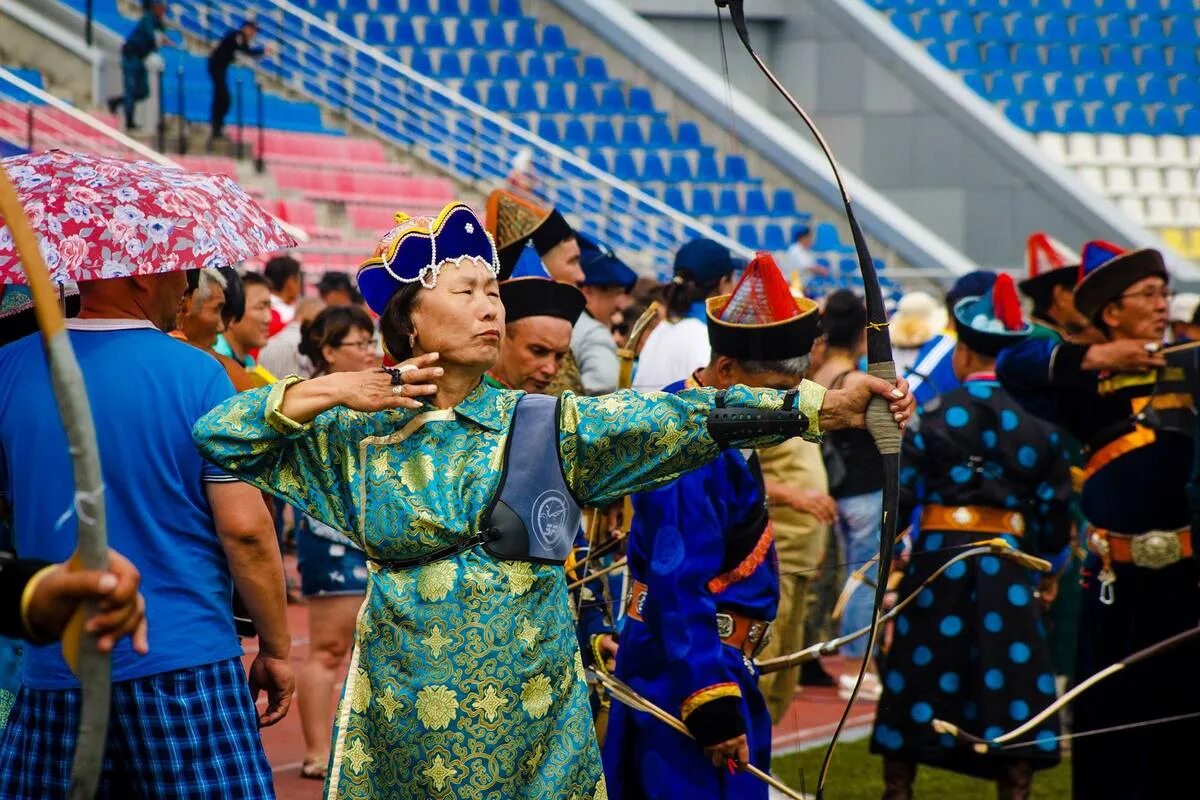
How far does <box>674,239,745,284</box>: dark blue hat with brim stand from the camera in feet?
24.9

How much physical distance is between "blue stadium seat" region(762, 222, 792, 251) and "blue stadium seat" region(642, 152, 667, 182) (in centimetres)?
134

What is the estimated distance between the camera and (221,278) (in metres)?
Result: 5.62

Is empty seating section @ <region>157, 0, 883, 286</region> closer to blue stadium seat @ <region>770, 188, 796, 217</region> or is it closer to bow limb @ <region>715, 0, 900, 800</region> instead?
blue stadium seat @ <region>770, 188, 796, 217</region>

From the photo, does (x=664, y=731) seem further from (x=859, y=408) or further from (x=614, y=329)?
(x=614, y=329)

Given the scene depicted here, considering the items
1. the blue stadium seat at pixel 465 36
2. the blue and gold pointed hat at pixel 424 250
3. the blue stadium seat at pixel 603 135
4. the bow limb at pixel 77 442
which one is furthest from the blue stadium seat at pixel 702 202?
the bow limb at pixel 77 442

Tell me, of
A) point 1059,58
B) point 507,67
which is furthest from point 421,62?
point 1059,58

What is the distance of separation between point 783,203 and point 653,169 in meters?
1.54

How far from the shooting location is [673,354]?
7246mm

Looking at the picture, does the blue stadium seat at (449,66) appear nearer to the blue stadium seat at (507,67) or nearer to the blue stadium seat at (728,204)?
the blue stadium seat at (507,67)

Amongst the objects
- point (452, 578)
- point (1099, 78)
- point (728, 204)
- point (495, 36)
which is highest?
point (495, 36)

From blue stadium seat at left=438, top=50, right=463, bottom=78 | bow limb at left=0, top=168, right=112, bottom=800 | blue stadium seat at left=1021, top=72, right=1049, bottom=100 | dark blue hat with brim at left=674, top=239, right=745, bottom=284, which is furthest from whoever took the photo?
blue stadium seat at left=1021, top=72, right=1049, bottom=100

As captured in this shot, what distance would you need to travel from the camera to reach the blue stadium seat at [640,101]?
22.0m

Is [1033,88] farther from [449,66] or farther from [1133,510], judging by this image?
[1133,510]

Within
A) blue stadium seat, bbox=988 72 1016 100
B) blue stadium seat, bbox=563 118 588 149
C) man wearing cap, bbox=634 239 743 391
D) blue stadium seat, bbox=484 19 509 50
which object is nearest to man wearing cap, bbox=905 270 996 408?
man wearing cap, bbox=634 239 743 391
